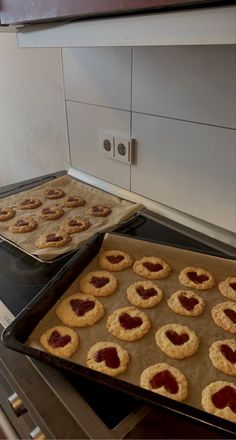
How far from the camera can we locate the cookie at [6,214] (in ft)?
3.13

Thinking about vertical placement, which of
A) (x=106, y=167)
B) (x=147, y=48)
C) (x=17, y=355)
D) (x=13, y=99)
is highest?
(x=147, y=48)

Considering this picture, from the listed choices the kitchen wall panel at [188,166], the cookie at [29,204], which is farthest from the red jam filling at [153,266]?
the cookie at [29,204]

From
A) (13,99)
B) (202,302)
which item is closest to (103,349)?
(202,302)

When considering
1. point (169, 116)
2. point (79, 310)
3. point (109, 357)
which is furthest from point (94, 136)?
point (109, 357)

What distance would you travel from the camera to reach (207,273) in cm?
71

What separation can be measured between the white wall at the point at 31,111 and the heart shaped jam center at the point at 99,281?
760 millimetres

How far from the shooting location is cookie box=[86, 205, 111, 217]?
3.14 ft

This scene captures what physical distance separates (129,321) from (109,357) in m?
0.09

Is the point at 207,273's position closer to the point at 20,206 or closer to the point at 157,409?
the point at 157,409

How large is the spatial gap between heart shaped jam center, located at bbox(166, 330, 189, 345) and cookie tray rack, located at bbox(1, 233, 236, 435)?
0.13 m

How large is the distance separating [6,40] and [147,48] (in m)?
0.96

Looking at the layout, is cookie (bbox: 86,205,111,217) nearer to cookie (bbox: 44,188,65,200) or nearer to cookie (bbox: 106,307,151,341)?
cookie (bbox: 44,188,65,200)

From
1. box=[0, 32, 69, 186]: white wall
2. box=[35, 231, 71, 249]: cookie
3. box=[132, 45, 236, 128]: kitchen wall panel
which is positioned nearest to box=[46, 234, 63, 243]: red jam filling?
box=[35, 231, 71, 249]: cookie

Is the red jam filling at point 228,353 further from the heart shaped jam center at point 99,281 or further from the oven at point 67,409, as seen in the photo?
the heart shaped jam center at point 99,281
